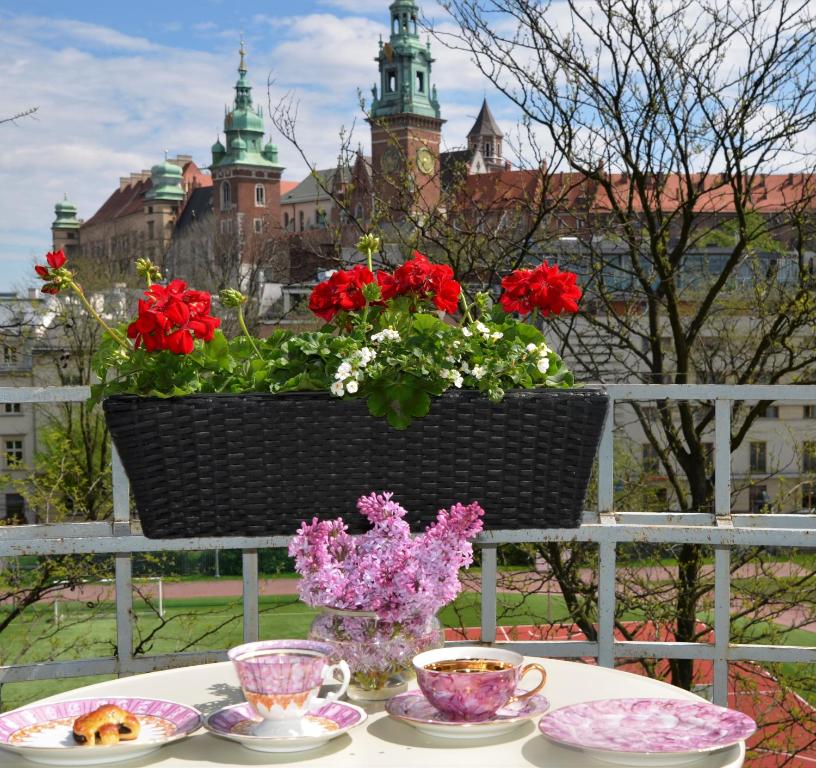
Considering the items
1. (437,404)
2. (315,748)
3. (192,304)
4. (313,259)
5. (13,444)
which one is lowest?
(13,444)

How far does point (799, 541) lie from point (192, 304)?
1.25 metres

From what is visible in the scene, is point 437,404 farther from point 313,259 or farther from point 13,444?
point 13,444

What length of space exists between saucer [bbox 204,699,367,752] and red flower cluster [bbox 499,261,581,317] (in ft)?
2.55

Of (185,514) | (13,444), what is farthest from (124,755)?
(13,444)

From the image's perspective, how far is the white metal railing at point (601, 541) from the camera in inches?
82.7

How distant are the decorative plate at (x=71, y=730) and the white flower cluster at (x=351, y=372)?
1.75 feet

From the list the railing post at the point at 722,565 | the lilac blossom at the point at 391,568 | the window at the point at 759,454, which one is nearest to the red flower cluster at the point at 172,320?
the lilac blossom at the point at 391,568

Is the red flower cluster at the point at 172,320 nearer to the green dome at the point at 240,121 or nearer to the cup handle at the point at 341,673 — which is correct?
the cup handle at the point at 341,673

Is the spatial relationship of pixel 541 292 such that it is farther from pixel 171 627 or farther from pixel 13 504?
pixel 13 504

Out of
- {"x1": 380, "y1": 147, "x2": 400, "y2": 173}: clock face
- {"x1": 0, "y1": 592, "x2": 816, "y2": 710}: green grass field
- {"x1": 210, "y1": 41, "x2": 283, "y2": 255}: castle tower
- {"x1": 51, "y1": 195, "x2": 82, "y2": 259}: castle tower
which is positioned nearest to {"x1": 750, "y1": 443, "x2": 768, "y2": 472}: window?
{"x1": 0, "y1": 592, "x2": 816, "y2": 710}: green grass field

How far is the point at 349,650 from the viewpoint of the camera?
146 centimetres

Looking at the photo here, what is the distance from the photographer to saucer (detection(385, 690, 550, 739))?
135 cm

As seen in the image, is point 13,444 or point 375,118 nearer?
point 375,118

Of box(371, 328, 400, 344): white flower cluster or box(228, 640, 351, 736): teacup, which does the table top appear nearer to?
box(228, 640, 351, 736): teacup
